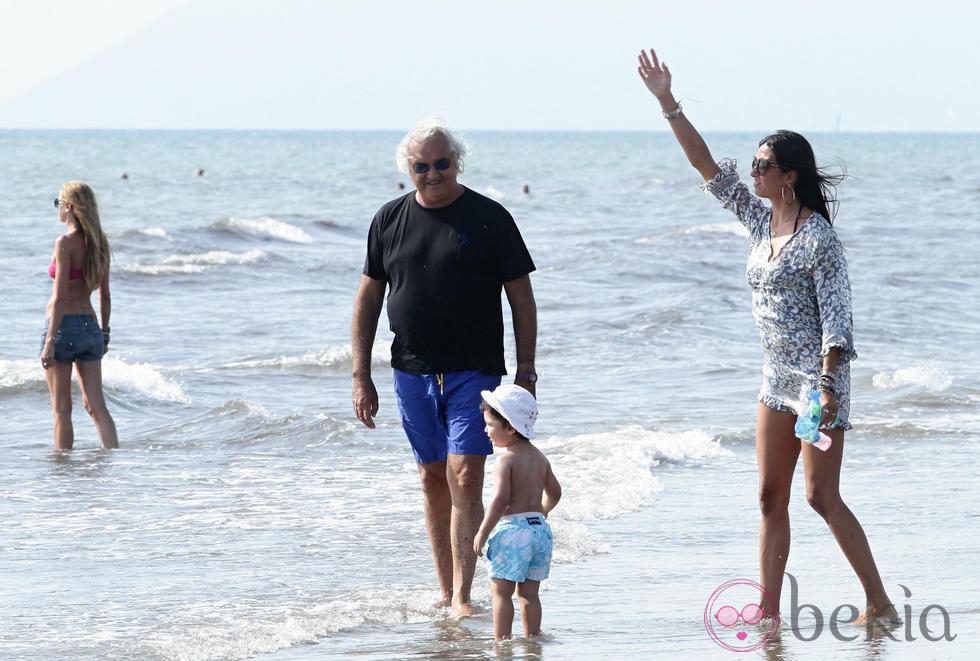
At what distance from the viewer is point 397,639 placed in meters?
5.64

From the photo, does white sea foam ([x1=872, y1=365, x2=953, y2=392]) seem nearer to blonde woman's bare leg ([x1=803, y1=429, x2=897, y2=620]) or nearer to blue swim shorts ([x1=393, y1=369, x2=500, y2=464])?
blonde woman's bare leg ([x1=803, y1=429, x2=897, y2=620])

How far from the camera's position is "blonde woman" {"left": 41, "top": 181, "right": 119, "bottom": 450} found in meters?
9.09

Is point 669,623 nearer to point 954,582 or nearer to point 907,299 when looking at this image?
point 954,582

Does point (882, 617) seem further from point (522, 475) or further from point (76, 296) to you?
point (76, 296)

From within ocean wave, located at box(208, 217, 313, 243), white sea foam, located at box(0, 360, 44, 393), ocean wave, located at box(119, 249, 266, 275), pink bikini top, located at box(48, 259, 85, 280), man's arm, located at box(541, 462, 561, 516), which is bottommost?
man's arm, located at box(541, 462, 561, 516)

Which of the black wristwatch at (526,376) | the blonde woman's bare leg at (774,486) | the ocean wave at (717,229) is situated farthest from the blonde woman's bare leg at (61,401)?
the ocean wave at (717,229)

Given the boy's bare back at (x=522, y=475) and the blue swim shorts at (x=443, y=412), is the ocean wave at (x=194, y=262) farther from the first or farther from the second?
the boy's bare back at (x=522, y=475)

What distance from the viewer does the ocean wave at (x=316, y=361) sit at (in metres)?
13.9

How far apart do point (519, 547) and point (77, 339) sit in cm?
508

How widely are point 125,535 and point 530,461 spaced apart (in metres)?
3.18

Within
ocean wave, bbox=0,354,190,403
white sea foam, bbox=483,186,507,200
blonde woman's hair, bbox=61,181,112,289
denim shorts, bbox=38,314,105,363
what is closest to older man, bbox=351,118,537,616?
blonde woman's hair, bbox=61,181,112,289

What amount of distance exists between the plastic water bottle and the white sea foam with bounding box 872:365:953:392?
7.42m

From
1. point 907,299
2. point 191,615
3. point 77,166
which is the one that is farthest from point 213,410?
point 77,166

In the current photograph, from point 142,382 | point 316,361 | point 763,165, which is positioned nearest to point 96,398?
point 142,382
